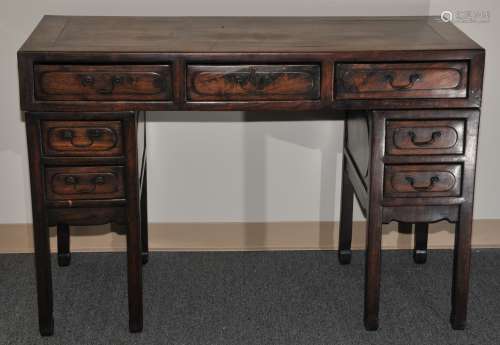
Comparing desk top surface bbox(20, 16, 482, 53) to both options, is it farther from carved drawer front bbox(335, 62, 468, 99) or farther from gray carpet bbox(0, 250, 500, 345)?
gray carpet bbox(0, 250, 500, 345)

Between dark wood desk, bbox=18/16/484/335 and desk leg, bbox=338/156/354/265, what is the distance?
0.40m

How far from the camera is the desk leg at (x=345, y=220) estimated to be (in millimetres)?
2854

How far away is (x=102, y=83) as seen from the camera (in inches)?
87.5

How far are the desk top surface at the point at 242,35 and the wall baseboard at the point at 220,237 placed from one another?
71 centimetres

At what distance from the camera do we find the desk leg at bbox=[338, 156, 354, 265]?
2.85m

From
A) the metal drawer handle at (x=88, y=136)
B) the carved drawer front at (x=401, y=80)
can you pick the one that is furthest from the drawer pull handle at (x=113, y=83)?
the carved drawer front at (x=401, y=80)

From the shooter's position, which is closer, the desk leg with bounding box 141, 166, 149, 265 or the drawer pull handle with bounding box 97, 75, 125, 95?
the drawer pull handle with bounding box 97, 75, 125, 95

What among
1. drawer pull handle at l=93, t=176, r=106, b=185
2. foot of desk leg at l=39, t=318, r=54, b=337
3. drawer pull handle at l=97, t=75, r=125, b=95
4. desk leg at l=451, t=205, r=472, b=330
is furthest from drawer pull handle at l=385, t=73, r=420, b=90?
foot of desk leg at l=39, t=318, r=54, b=337

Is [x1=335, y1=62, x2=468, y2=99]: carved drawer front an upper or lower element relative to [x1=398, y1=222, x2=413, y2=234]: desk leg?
upper

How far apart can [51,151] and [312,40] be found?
0.73 meters

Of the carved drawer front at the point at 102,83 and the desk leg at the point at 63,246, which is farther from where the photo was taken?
the desk leg at the point at 63,246

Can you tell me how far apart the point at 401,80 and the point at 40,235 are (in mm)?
1006

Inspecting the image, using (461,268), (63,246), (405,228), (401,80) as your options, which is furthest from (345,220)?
(63,246)

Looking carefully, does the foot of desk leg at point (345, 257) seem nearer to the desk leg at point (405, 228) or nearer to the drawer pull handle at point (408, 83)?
the desk leg at point (405, 228)
